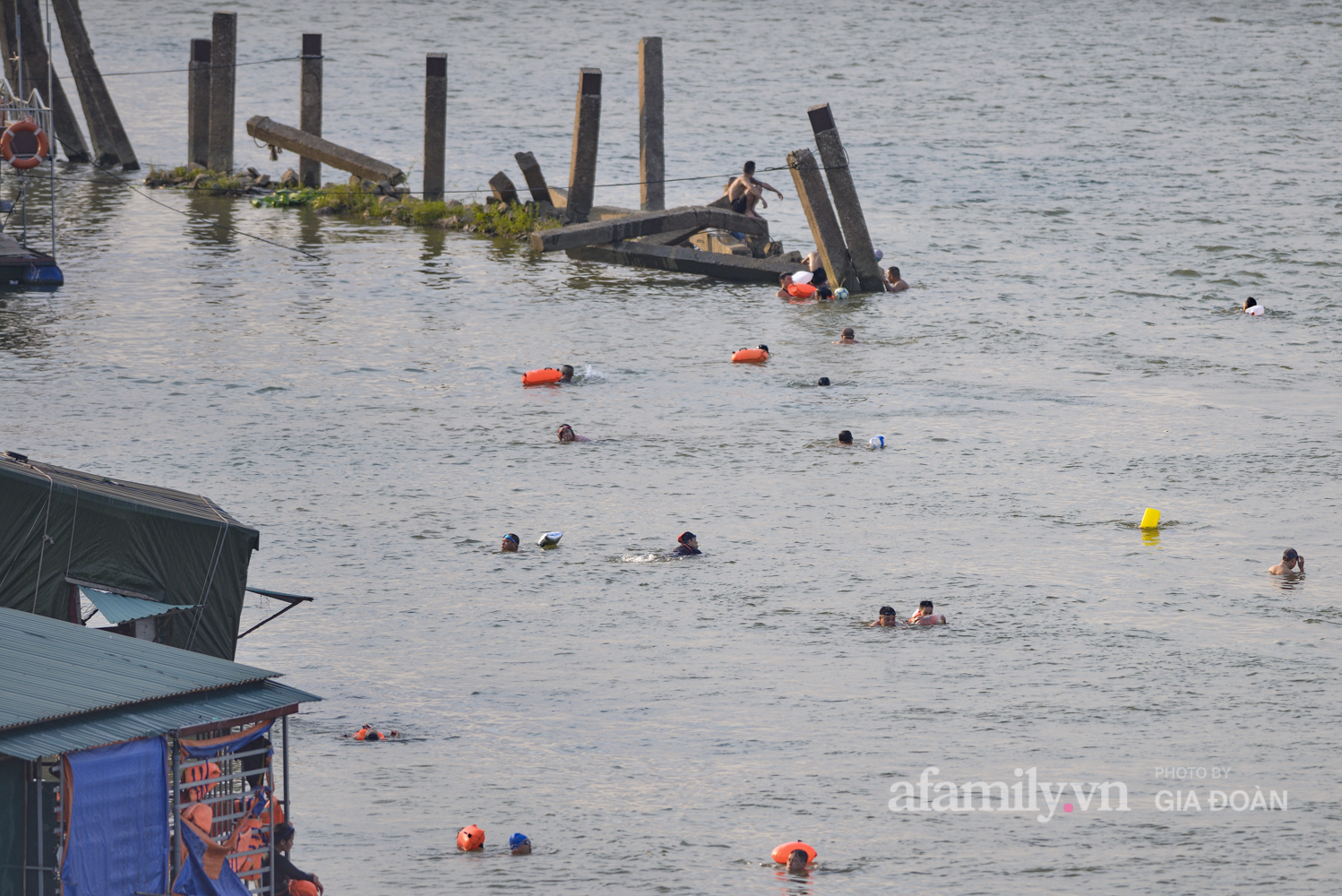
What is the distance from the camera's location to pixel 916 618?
1512 cm

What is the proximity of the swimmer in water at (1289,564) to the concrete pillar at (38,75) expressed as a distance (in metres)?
29.6

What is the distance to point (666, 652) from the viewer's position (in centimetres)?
1453

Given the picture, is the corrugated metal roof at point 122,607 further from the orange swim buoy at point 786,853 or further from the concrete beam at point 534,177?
the concrete beam at point 534,177

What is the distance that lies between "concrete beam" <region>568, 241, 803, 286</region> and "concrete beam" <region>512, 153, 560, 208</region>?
6.47 feet

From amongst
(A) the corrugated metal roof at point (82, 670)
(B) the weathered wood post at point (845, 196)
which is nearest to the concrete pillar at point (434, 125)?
(B) the weathered wood post at point (845, 196)

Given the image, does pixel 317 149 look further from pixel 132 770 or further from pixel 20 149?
pixel 132 770

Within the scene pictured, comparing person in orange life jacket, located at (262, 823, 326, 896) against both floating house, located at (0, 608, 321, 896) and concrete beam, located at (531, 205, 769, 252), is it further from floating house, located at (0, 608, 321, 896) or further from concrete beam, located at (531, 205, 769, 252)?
concrete beam, located at (531, 205, 769, 252)

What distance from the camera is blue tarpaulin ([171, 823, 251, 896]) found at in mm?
9680

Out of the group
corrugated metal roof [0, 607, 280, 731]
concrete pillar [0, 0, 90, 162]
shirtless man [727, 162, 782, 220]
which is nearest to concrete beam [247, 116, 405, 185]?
concrete pillar [0, 0, 90, 162]

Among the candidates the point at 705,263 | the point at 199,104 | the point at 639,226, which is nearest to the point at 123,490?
the point at 639,226

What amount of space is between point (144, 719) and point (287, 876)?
1.38 m

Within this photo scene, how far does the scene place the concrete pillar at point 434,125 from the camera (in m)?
32.8

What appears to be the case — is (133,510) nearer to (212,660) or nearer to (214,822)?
(212,660)

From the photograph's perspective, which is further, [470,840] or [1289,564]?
[1289,564]
